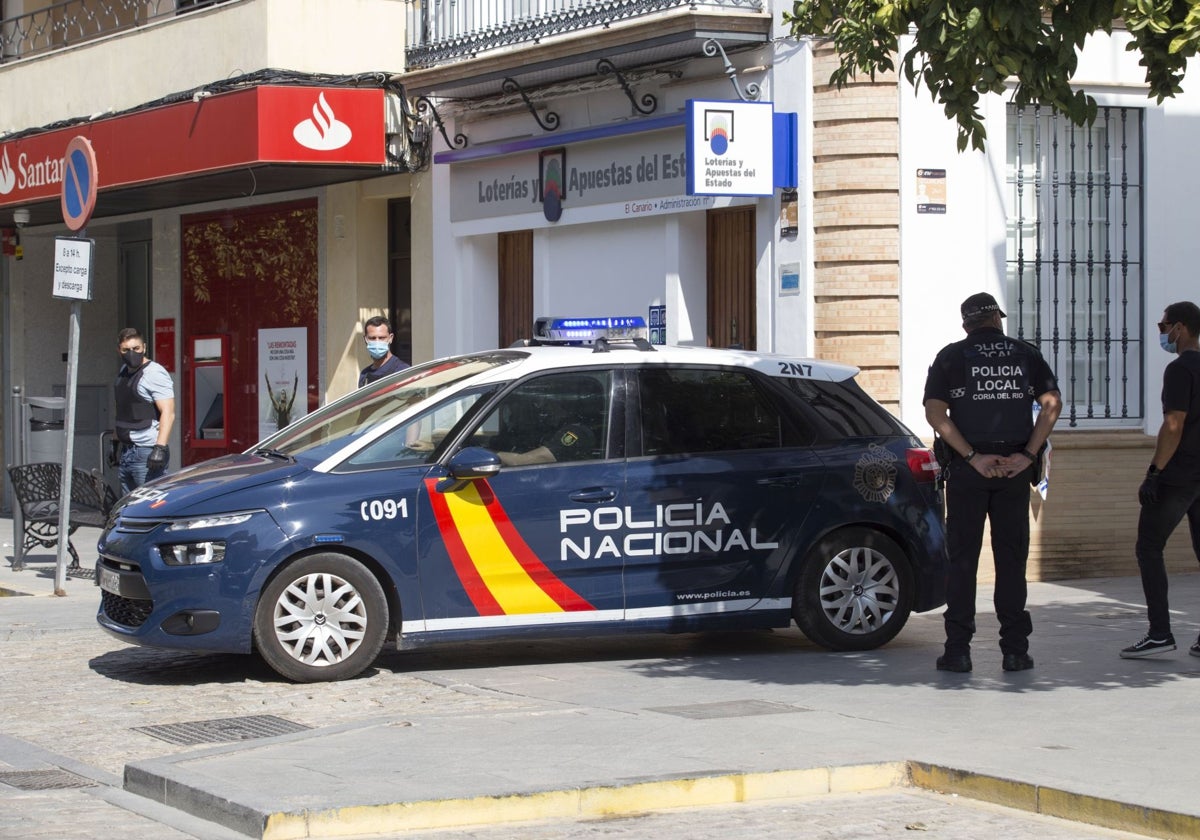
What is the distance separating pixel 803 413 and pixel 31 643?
16.3 ft

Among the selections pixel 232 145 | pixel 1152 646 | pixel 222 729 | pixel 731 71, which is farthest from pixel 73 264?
pixel 1152 646

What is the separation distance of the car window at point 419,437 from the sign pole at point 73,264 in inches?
192

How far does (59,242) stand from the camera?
13.8 metres

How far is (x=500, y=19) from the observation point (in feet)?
53.5

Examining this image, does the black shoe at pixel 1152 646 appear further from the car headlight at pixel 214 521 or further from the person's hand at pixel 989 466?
the car headlight at pixel 214 521

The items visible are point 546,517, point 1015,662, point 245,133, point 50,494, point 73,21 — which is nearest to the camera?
point 1015,662

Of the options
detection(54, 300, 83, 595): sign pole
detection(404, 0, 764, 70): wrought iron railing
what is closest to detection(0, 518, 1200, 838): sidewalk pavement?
detection(54, 300, 83, 595): sign pole

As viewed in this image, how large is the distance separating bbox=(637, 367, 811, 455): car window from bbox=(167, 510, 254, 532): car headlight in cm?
219

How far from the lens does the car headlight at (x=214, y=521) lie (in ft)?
29.4

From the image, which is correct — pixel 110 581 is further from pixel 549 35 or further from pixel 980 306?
pixel 549 35

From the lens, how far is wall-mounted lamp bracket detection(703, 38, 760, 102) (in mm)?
14047

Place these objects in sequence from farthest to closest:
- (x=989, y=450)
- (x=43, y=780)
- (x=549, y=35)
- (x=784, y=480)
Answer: (x=549, y=35) < (x=784, y=480) < (x=989, y=450) < (x=43, y=780)

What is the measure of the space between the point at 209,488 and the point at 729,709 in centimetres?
292

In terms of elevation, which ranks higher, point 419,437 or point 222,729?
point 419,437
